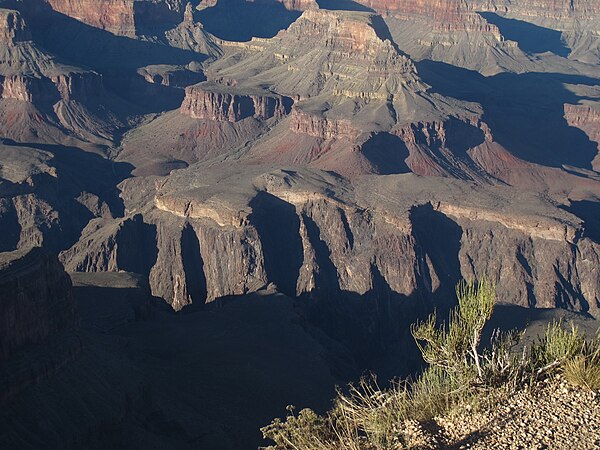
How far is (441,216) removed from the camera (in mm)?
88000

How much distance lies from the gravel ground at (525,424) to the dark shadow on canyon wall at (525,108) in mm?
94206

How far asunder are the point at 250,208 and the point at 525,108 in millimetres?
74875

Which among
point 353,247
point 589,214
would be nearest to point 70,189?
point 353,247

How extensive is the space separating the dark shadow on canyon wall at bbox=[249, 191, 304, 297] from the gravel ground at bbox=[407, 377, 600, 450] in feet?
177

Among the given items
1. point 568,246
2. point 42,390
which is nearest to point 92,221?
point 568,246

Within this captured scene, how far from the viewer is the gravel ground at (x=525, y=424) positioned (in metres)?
24.0

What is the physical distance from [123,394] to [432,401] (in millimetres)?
23032

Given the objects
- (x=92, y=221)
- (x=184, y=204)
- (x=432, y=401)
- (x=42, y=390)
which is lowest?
(x=92, y=221)

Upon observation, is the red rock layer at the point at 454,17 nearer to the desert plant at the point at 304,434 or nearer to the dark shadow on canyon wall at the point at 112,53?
the dark shadow on canyon wall at the point at 112,53

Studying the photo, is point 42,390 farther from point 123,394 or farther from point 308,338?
point 308,338

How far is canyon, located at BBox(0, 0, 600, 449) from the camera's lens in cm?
4750

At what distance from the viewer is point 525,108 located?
14538 centimetres

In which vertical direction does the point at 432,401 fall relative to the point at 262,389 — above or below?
above

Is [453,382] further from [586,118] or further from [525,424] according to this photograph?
[586,118]
